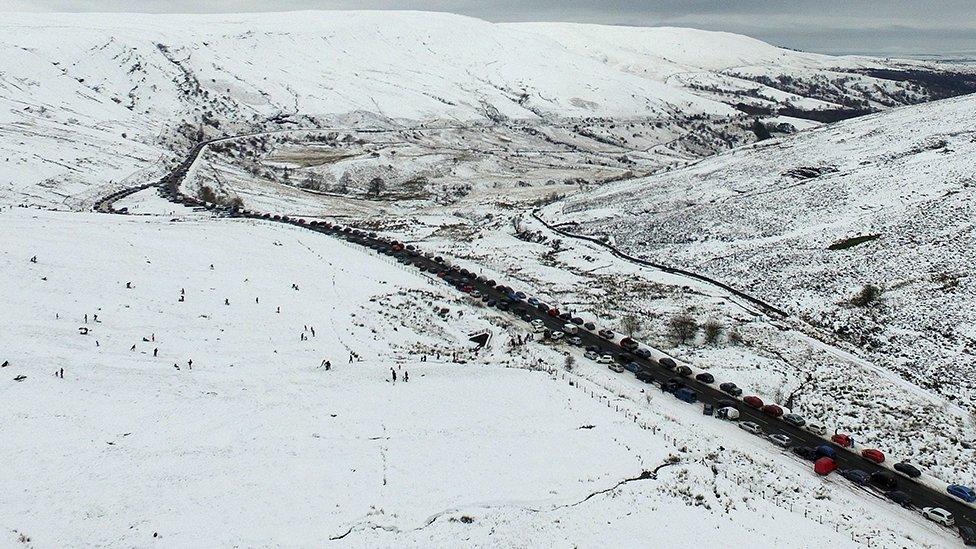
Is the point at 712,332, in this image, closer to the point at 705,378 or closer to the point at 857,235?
the point at 705,378

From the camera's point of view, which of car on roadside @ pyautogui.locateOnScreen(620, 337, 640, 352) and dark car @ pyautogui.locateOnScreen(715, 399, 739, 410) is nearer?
dark car @ pyautogui.locateOnScreen(715, 399, 739, 410)

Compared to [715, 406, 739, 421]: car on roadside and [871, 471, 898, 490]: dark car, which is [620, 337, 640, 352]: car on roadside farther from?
[871, 471, 898, 490]: dark car

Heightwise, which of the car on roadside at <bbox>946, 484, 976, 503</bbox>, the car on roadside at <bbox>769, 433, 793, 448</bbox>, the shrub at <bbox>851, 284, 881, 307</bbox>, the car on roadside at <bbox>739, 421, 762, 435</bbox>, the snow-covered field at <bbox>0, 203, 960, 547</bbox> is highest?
the shrub at <bbox>851, 284, 881, 307</bbox>

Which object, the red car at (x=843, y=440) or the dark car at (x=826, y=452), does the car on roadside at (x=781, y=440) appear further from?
the red car at (x=843, y=440)

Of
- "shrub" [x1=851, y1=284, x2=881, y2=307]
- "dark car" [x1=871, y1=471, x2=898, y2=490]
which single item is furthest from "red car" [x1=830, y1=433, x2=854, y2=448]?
"shrub" [x1=851, y1=284, x2=881, y2=307]

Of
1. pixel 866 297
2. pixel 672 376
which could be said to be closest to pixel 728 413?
pixel 672 376

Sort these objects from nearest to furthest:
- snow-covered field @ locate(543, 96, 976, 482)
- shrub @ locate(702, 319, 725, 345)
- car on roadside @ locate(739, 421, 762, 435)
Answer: car on roadside @ locate(739, 421, 762, 435)
snow-covered field @ locate(543, 96, 976, 482)
shrub @ locate(702, 319, 725, 345)
